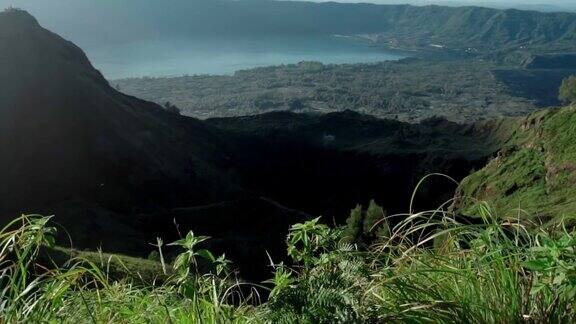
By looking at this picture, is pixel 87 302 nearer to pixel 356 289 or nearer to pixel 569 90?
pixel 356 289

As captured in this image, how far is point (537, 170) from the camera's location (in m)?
58.1

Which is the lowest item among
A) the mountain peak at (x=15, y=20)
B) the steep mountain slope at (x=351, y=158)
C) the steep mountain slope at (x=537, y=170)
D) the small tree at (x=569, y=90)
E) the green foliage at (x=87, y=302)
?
the steep mountain slope at (x=351, y=158)

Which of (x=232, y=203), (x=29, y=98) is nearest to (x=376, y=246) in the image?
(x=232, y=203)

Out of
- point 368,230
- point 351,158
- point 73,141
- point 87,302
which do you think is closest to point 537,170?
point 351,158

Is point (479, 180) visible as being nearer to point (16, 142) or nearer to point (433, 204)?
point (433, 204)

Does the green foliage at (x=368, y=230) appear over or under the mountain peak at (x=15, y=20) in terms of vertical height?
under

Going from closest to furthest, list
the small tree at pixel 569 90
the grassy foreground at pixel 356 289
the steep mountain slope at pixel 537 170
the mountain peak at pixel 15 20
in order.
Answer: the grassy foreground at pixel 356 289, the steep mountain slope at pixel 537 170, the mountain peak at pixel 15 20, the small tree at pixel 569 90

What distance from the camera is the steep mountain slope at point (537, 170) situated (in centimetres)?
5094

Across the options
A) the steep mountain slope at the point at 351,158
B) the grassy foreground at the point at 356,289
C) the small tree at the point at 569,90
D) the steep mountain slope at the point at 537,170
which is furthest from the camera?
the small tree at the point at 569,90

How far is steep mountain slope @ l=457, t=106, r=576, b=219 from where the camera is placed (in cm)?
5094

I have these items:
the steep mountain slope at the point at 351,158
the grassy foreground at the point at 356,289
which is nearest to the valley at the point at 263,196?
the grassy foreground at the point at 356,289

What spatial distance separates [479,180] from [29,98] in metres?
49.3

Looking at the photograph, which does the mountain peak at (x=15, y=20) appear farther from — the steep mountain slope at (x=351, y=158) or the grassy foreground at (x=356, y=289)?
the grassy foreground at (x=356, y=289)

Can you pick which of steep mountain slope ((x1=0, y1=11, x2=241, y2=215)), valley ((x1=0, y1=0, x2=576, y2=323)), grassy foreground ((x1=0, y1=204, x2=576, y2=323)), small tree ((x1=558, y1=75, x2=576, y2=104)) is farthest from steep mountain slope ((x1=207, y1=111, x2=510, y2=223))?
grassy foreground ((x1=0, y1=204, x2=576, y2=323))
